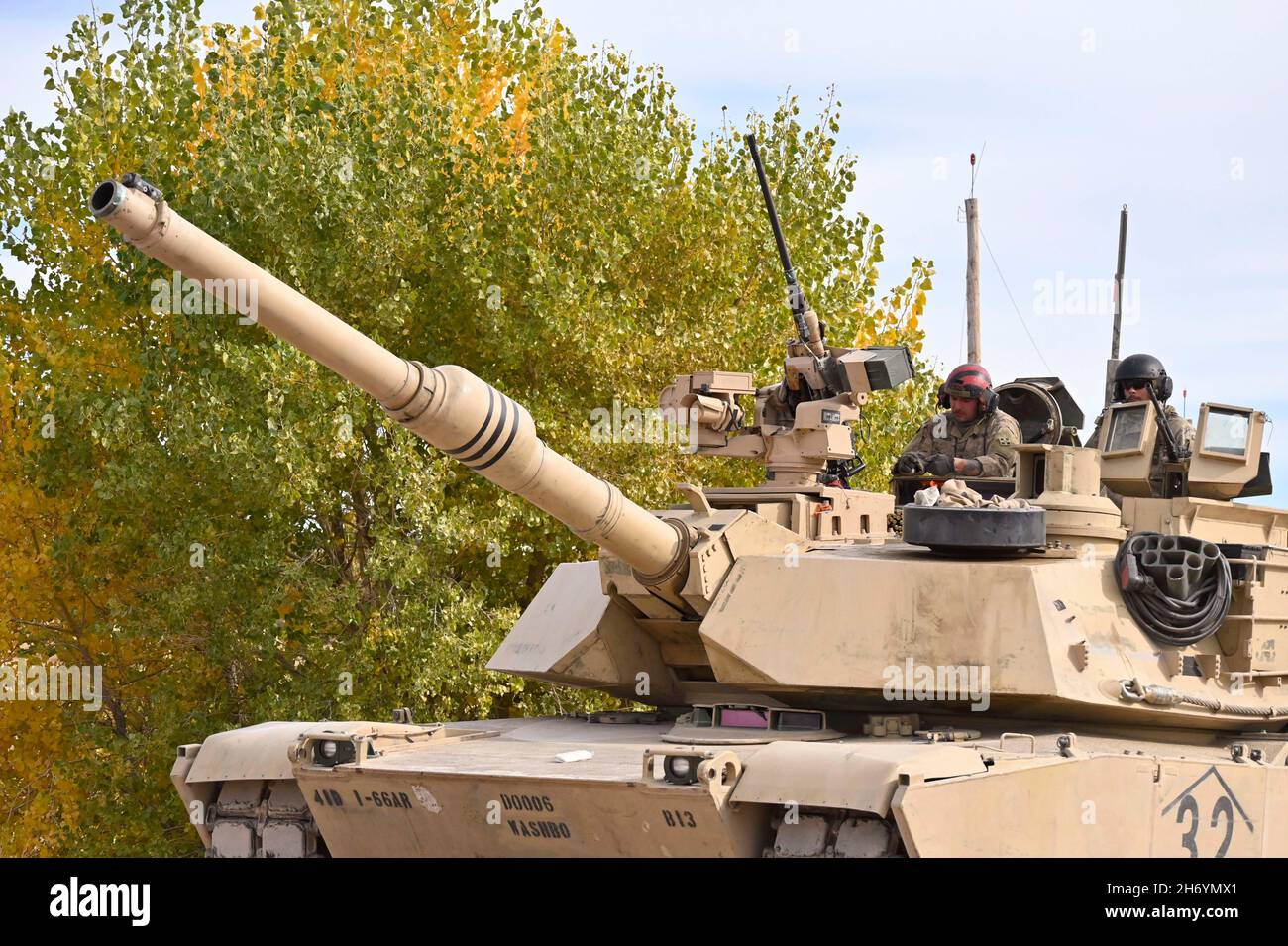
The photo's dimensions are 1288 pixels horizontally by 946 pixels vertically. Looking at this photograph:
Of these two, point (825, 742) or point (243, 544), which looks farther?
point (243, 544)

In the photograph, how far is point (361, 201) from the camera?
2011 centimetres

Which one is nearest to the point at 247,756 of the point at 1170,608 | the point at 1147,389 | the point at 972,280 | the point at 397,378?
the point at 397,378

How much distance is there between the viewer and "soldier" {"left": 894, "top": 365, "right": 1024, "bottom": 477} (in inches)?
540

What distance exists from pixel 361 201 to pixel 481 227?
1512mm

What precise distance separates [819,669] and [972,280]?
39.7 ft

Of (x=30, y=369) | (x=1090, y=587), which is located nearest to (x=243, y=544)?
(x=30, y=369)

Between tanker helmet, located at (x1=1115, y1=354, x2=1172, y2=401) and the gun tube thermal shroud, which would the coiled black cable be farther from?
the gun tube thermal shroud

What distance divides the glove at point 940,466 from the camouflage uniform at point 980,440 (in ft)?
0.72

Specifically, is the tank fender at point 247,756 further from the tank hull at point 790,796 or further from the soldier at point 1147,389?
the soldier at point 1147,389

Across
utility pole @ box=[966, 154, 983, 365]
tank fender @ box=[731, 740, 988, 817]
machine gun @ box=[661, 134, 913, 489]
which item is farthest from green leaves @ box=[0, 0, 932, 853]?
tank fender @ box=[731, 740, 988, 817]

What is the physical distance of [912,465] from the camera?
1377 centimetres

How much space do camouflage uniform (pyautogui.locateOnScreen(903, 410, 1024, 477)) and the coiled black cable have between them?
1890mm

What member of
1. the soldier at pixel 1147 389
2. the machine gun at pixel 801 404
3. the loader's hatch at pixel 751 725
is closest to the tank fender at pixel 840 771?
the loader's hatch at pixel 751 725

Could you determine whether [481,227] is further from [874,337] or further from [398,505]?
[874,337]
